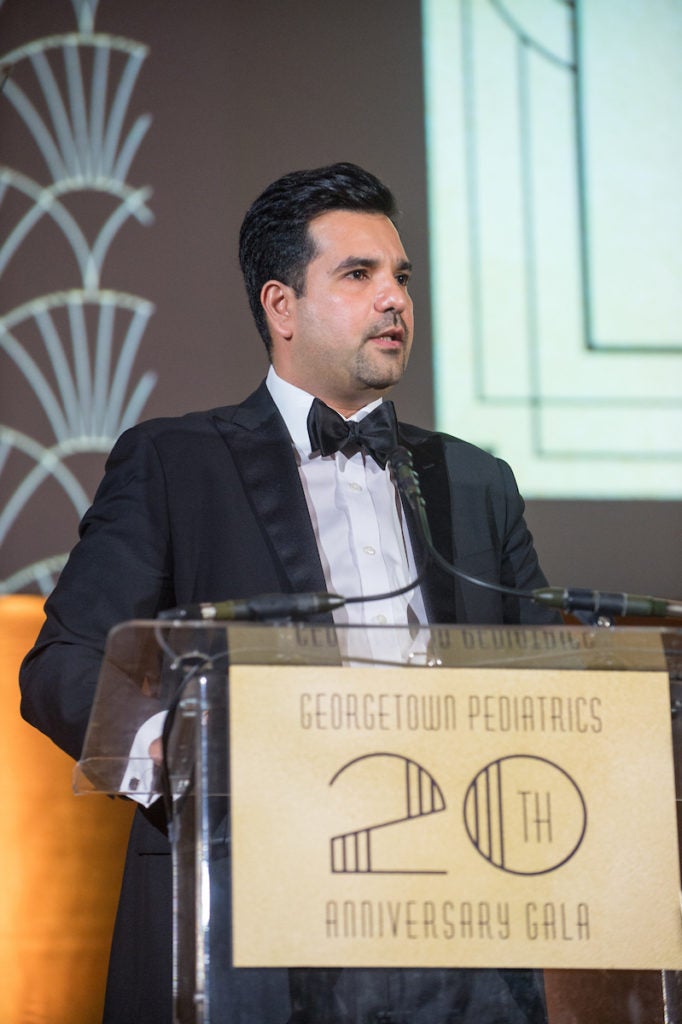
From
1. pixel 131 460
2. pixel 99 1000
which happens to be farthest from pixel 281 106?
pixel 99 1000

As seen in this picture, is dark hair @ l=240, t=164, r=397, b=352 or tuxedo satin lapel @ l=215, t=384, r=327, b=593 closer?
tuxedo satin lapel @ l=215, t=384, r=327, b=593

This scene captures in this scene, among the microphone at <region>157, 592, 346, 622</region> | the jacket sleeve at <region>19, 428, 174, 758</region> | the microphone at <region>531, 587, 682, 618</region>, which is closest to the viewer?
the microphone at <region>157, 592, 346, 622</region>

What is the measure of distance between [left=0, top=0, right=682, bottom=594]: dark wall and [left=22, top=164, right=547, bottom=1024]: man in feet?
0.65

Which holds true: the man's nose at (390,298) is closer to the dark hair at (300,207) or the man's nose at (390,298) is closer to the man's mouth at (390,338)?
the man's mouth at (390,338)

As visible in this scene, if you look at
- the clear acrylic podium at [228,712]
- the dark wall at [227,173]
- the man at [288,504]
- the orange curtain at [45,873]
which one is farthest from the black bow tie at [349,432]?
the clear acrylic podium at [228,712]

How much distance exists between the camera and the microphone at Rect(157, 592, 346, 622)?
1.17 m

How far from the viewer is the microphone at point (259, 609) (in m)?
1.17

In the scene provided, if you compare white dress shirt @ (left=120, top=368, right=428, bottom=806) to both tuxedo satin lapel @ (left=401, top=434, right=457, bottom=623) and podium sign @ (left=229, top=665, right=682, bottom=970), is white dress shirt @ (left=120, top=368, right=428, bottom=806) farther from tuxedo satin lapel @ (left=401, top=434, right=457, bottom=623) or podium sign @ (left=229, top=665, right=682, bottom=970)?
podium sign @ (left=229, top=665, right=682, bottom=970)

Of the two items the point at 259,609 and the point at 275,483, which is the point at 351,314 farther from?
the point at 259,609

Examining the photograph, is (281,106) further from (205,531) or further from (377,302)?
(205,531)

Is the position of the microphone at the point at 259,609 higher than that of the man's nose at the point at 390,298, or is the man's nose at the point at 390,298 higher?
the man's nose at the point at 390,298

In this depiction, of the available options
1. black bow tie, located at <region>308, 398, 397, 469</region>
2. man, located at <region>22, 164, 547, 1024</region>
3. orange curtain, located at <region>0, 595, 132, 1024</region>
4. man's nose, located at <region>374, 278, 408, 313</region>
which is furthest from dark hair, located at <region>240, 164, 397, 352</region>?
orange curtain, located at <region>0, 595, 132, 1024</region>

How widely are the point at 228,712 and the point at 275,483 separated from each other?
0.87m

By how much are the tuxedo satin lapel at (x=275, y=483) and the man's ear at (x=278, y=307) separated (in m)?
0.15
